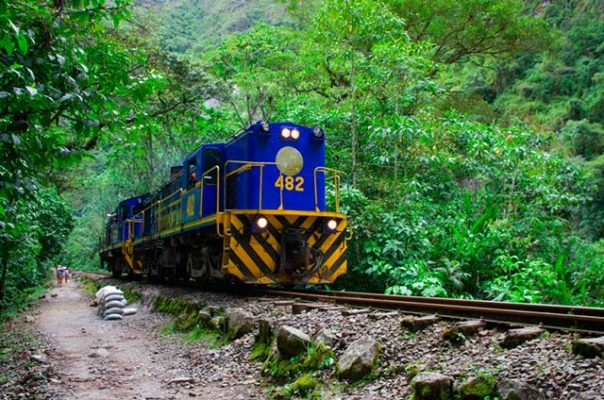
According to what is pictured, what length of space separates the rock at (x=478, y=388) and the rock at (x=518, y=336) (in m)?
0.70

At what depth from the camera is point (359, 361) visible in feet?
12.8

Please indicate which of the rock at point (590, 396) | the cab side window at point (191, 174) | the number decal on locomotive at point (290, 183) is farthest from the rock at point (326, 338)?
the cab side window at point (191, 174)

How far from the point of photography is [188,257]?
11188 mm

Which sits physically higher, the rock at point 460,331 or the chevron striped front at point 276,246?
the chevron striped front at point 276,246

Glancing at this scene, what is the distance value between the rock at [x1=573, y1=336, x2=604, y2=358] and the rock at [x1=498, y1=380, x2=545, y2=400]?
489mm

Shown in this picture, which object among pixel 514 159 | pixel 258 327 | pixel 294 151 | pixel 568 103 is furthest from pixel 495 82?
pixel 258 327

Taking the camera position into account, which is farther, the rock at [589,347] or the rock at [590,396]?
the rock at [589,347]

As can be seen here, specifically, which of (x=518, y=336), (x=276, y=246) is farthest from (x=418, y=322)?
(x=276, y=246)

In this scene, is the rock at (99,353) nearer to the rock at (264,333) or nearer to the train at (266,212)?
the train at (266,212)

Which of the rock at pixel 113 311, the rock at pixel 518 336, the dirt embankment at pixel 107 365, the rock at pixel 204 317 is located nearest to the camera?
the rock at pixel 518 336

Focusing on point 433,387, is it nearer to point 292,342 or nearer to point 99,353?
point 292,342

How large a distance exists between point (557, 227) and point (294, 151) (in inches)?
265

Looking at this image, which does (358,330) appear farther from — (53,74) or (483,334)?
(53,74)

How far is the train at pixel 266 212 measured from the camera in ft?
27.2
